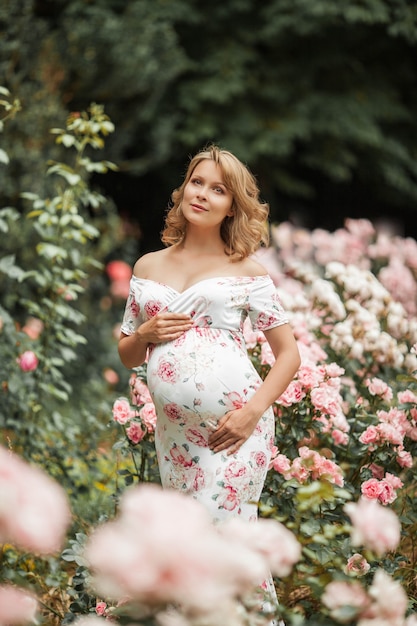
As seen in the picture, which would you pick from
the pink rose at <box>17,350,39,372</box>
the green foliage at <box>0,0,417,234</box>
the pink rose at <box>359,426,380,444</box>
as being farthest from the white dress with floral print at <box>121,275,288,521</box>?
the green foliage at <box>0,0,417,234</box>

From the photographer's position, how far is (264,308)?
2.58 metres

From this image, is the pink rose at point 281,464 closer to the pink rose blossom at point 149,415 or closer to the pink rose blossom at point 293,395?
the pink rose blossom at point 293,395

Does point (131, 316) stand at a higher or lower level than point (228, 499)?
higher

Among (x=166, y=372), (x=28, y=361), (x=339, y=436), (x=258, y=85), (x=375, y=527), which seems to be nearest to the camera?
(x=375, y=527)

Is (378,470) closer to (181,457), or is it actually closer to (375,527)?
(181,457)

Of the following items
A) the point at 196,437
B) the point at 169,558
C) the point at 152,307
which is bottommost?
the point at 169,558

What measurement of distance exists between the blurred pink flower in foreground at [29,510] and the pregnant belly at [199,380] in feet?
4.22

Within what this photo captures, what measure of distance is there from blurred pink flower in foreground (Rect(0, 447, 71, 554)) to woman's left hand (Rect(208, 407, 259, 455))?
129cm

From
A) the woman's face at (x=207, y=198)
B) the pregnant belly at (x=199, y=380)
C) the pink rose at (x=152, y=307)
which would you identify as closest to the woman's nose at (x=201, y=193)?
the woman's face at (x=207, y=198)

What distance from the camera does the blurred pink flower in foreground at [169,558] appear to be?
106 centimetres

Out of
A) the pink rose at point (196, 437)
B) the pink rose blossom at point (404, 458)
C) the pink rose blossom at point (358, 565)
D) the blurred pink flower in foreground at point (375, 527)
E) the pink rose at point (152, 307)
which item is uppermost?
the pink rose at point (152, 307)

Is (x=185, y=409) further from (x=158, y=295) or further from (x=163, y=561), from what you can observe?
(x=163, y=561)

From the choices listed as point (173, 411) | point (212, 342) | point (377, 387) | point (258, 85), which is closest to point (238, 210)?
point (212, 342)

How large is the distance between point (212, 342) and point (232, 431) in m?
0.30
